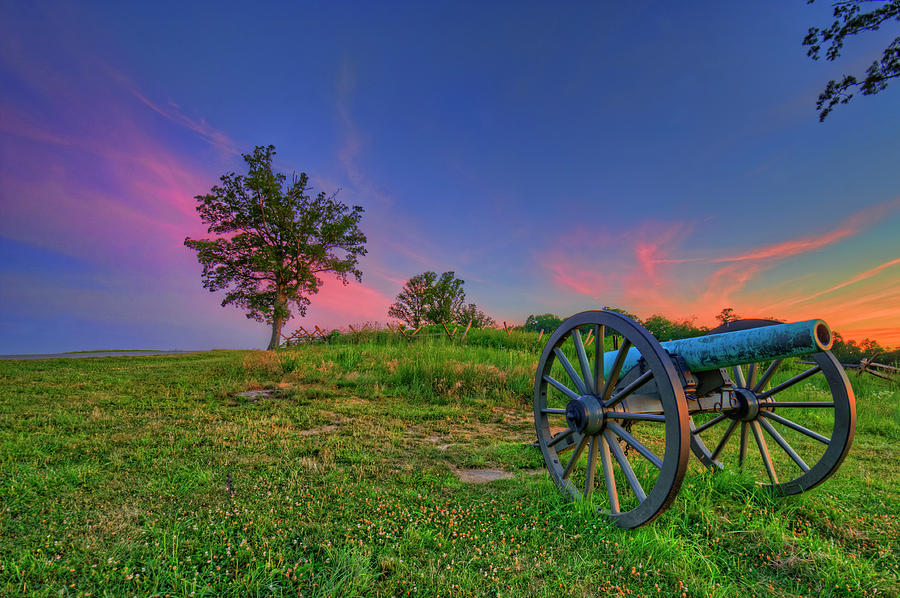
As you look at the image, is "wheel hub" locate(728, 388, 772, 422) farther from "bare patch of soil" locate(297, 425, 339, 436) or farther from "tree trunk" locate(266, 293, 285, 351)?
"tree trunk" locate(266, 293, 285, 351)

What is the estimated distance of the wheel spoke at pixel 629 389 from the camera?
9.73 feet

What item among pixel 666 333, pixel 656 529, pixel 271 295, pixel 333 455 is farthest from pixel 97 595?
pixel 271 295

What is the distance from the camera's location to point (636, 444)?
9.79 feet

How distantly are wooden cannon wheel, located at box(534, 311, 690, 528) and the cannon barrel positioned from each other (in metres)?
0.39

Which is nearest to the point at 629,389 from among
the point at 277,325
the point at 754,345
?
the point at 754,345

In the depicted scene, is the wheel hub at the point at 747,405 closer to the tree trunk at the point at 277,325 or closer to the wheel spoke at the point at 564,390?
the wheel spoke at the point at 564,390

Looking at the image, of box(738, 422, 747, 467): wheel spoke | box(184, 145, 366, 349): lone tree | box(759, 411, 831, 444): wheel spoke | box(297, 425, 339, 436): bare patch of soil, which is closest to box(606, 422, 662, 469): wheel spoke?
box(759, 411, 831, 444): wheel spoke

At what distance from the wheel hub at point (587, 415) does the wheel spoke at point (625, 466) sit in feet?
0.42

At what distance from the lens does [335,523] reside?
2969 millimetres

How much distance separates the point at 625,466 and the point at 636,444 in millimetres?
248

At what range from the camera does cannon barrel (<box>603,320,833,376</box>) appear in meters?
2.63

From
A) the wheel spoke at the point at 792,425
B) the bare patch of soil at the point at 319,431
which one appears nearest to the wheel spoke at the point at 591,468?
the wheel spoke at the point at 792,425

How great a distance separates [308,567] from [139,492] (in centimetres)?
222

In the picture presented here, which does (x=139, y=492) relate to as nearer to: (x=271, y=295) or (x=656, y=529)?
(x=656, y=529)
